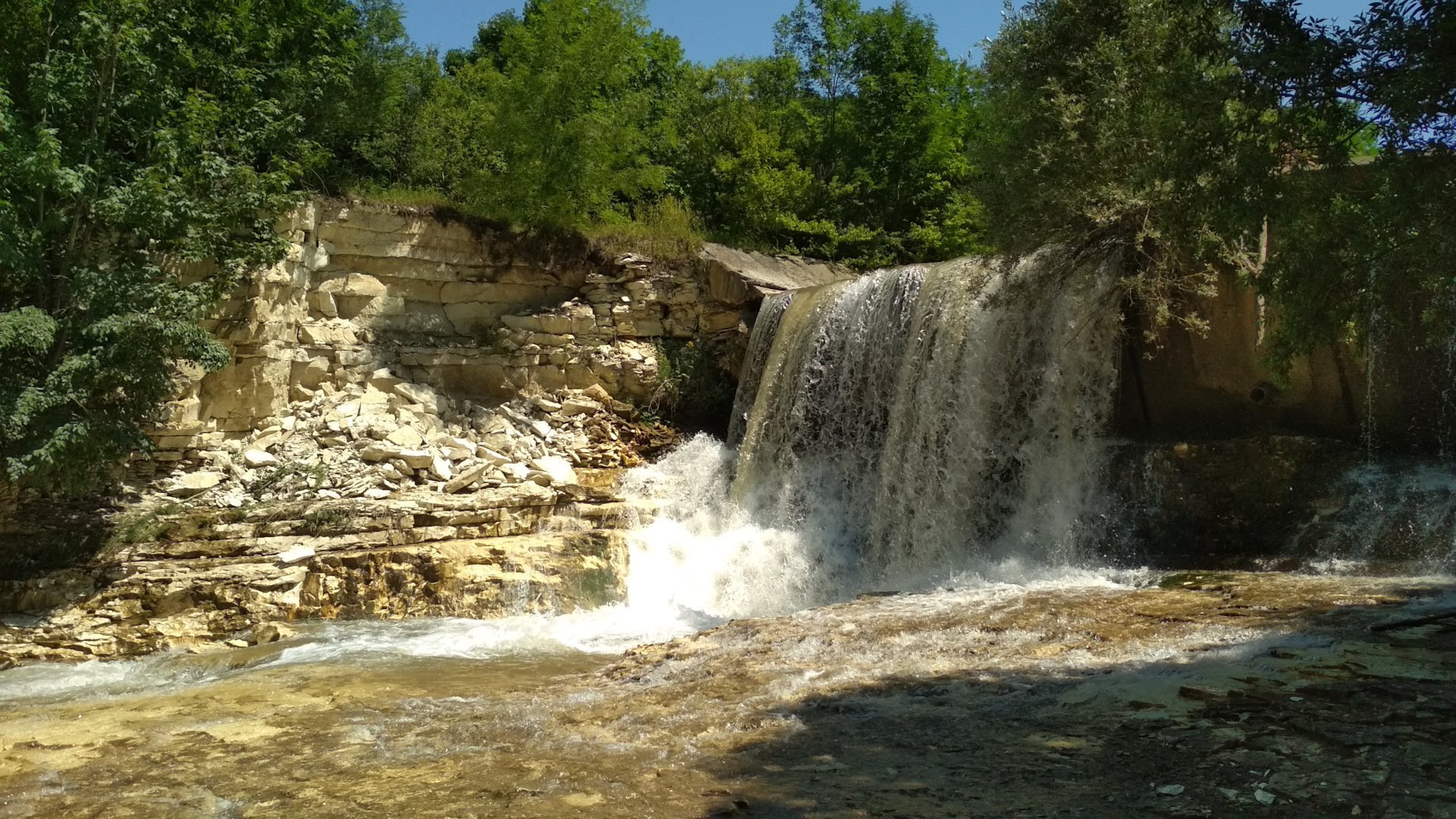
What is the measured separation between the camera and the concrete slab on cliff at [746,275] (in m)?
16.8

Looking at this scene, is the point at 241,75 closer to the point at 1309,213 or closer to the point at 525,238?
the point at 525,238

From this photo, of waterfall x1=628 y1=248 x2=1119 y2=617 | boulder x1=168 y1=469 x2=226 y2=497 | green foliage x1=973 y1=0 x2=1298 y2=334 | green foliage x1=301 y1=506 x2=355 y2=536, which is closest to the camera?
green foliage x1=973 y1=0 x2=1298 y2=334

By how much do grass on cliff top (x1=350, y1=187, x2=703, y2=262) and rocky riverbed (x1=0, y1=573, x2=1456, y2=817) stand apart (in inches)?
360

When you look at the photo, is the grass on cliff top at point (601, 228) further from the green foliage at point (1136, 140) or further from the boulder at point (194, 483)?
the green foliage at point (1136, 140)

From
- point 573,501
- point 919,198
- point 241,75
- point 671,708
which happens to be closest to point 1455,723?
point 671,708

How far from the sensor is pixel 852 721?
5.46 metres

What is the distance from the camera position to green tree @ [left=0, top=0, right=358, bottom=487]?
1048 centimetres

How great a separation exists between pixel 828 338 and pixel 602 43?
22.9ft

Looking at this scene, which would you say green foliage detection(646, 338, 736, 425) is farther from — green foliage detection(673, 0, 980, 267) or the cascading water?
the cascading water

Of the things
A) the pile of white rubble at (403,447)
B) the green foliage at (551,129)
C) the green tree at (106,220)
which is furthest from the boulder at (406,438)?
the green foliage at (551,129)

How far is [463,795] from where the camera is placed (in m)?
4.68

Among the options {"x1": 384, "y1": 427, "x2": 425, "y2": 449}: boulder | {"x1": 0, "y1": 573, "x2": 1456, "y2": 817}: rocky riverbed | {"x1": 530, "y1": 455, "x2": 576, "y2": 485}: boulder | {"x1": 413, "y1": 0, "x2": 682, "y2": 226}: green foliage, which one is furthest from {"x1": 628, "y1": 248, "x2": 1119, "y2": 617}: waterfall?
{"x1": 413, "y1": 0, "x2": 682, "y2": 226}: green foliage

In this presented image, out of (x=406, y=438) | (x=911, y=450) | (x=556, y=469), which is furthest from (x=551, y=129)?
(x=911, y=450)

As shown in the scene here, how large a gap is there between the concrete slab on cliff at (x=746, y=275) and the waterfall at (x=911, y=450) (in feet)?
7.50
